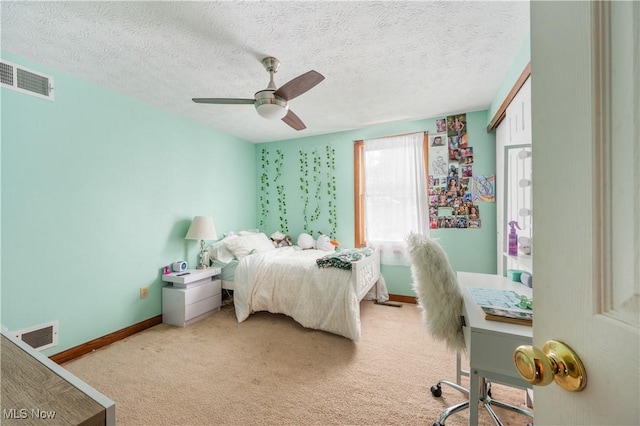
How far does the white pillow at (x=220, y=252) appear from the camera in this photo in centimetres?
341

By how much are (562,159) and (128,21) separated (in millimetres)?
2323

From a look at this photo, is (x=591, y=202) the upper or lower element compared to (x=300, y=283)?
upper

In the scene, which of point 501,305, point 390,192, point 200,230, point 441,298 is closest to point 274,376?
point 441,298

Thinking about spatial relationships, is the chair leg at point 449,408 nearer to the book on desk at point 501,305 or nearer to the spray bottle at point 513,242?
the book on desk at point 501,305

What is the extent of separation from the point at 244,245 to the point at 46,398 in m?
2.80

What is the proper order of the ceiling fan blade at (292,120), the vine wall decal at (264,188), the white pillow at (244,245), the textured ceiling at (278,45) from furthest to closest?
the vine wall decal at (264,188) < the white pillow at (244,245) < the ceiling fan blade at (292,120) < the textured ceiling at (278,45)

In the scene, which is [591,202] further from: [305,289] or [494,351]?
[305,289]

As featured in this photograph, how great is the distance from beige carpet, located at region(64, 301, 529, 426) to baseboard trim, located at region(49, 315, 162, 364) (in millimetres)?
79

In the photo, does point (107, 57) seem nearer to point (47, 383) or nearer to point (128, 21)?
point (128, 21)

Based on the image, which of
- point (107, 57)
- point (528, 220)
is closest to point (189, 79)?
point (107, 57)

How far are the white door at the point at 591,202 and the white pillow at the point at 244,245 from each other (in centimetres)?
321

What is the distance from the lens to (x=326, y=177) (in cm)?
399

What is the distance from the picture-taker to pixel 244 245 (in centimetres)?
338

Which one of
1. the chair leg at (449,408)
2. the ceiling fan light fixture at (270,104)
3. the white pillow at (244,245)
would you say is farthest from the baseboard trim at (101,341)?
the chair leg at (449,408)
